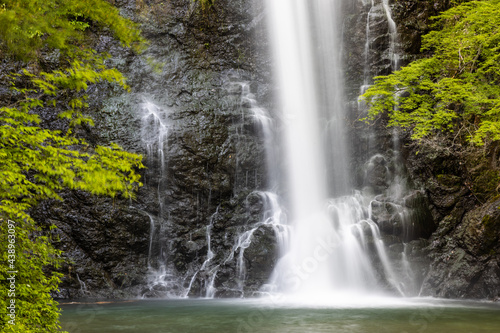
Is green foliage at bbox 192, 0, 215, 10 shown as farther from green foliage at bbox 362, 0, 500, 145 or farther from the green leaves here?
the green leaves

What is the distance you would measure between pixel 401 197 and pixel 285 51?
8373 mm

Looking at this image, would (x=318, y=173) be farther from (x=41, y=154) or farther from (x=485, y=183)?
(x=41, y=154)

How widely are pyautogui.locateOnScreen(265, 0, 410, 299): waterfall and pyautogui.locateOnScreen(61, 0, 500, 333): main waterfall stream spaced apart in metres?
0.04

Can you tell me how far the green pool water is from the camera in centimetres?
652

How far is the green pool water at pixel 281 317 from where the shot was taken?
257 inches

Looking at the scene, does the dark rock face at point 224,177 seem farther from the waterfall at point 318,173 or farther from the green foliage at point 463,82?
the green foliage at point 463,82

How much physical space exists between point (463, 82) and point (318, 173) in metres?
5.50

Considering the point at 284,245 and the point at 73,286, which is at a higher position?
the point at 284,245

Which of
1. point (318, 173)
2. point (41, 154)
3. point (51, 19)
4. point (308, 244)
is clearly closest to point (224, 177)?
point (318, 173)

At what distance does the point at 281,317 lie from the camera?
752 cm

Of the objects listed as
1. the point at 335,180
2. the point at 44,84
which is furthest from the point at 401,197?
the point at 44,84

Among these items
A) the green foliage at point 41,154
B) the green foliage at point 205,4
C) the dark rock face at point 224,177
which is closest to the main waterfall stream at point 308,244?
the dark rock face at point 224,177

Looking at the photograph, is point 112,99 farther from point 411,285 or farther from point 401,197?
point 411,285

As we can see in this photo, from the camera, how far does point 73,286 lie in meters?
11.5
